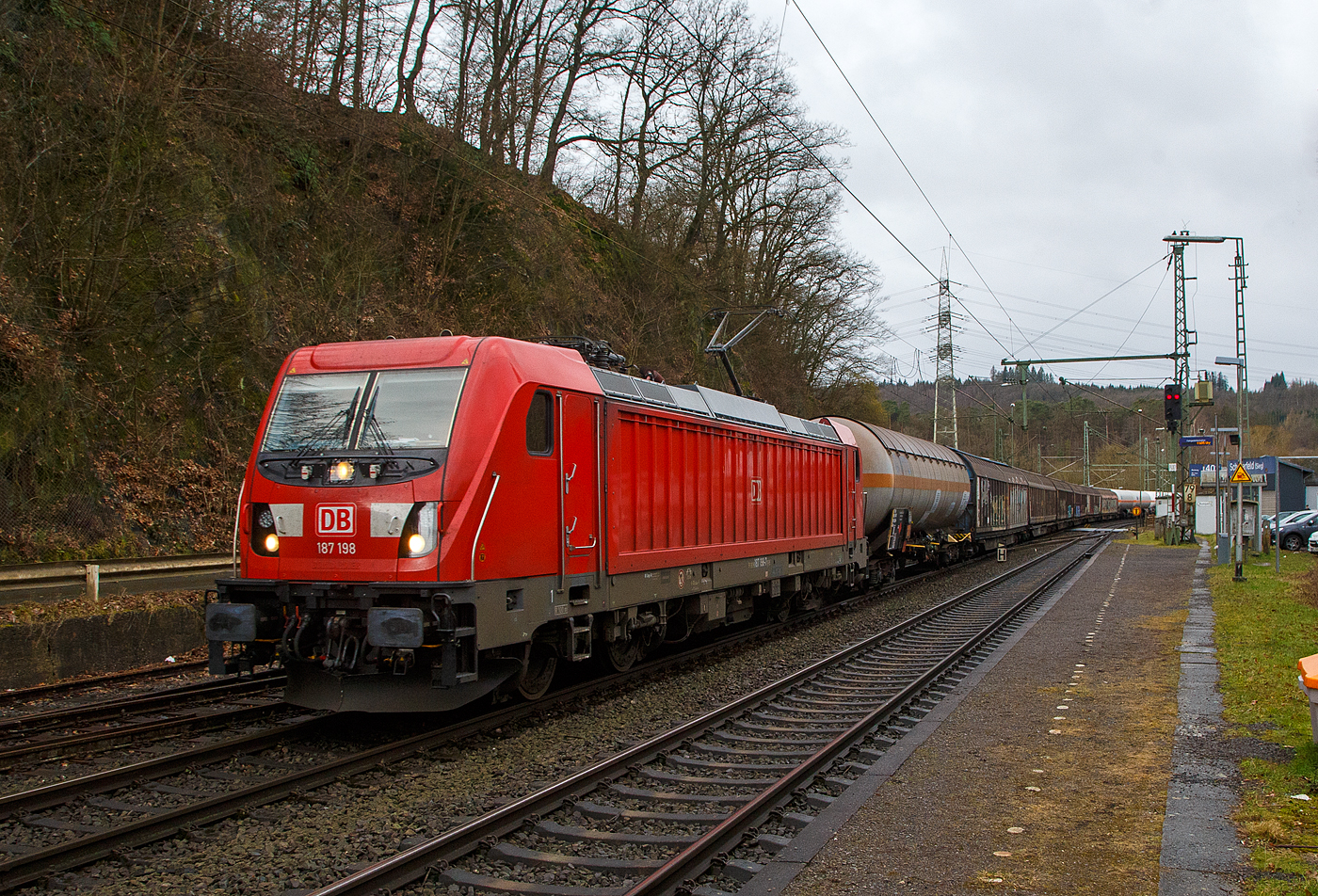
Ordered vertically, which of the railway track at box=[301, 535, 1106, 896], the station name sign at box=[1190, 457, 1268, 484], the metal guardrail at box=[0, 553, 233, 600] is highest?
the station name sign at box=[1190, 457, 1268, 484]

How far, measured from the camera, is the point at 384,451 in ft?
25.7

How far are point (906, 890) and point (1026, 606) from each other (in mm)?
14761

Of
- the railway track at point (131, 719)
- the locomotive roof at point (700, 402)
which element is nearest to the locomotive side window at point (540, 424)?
the locomotive roof at point (700, 402)

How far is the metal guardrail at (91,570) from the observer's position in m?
10.9

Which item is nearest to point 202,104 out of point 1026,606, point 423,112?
point 423,112

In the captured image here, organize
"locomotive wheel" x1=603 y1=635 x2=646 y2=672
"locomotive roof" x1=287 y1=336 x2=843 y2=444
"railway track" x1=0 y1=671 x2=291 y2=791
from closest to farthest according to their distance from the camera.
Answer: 1. "railway track" x1=0 y1=671 x2=291 y2=791
2. "locomotive roof" x1=287 y1=336 x2=843 y2=444
3. "locomotive wheel" x1=603 y1=635 x2=646 y2=672

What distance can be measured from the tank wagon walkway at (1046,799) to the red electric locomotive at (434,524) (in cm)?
324

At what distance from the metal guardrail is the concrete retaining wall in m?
0.60

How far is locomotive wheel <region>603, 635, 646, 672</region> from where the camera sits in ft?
35.2

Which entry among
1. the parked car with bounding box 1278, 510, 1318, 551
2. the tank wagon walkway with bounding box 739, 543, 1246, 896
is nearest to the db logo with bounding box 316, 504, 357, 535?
the tank wagon walkway with bounding box 739, 543, 1246, 896

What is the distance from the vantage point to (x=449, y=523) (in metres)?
7.49

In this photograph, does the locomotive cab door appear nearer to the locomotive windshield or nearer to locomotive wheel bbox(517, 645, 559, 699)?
locomotive wheel bbox(517, 645, 559, 699)

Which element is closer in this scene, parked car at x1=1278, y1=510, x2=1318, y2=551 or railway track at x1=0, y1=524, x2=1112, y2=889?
railway track at x1=0, y1=524, x2=1112, y2=889

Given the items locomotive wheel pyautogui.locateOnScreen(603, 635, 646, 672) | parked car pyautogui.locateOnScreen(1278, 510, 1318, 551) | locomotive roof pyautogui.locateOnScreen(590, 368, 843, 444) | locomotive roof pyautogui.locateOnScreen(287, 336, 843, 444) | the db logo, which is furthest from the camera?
parked car pyautogui.locateOnScreen(1278, 510, 1318, 551)
